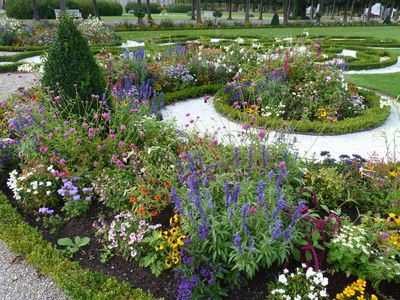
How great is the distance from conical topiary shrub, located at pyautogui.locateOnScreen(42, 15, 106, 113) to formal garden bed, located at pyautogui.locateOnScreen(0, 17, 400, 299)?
2 cm

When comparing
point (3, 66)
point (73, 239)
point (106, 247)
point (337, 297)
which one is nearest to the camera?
point (337, 297)

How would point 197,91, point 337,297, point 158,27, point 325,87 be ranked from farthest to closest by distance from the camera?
1. point 158,27
2. point 197,91
3. point 325,87
4. point 337,297

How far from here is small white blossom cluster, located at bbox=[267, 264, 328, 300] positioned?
100.0 inches

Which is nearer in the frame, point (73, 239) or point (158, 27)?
point (73, 239)

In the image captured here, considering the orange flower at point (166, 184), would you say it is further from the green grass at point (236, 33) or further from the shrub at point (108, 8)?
the shrub at point (108, 8)

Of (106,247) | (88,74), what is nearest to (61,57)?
(88,74)

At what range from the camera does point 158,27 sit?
79.2 feet

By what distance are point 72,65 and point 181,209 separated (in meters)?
3.09

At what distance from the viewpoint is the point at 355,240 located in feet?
8.89

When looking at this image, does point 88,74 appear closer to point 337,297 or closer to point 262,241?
point 262,241

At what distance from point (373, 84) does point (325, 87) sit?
281 centimetres

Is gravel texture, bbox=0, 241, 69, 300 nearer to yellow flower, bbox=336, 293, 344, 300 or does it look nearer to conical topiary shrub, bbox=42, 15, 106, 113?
yellow flower, bbox=336, 293, 344, 300

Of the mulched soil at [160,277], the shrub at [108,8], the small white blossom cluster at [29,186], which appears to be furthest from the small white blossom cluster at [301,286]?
the shrub at [108,8]

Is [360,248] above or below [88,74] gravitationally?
below
